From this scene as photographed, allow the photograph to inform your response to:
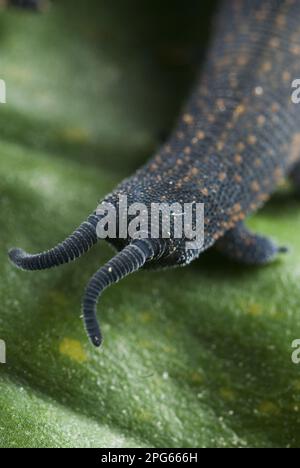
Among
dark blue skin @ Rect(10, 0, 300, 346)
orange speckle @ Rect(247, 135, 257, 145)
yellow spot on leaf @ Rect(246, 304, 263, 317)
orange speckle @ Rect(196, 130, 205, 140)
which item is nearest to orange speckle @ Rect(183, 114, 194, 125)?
dark blue skin @ Rect(10, 0, 300, 346)

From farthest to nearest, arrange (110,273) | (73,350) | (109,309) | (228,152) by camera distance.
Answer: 1. (228,152)
2. (109,309)
3. (73,350)
4. (110,273)

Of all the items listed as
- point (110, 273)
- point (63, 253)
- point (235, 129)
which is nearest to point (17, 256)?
point (63, 253)

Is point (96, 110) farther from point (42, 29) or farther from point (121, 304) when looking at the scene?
point (121, 304)

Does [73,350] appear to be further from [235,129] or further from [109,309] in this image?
[235,129]

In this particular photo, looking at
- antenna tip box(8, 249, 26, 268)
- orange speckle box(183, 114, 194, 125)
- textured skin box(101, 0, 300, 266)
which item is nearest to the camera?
antenna tip box(8, 249, 26, 268)

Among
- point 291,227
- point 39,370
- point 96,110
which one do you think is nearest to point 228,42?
point 96,110

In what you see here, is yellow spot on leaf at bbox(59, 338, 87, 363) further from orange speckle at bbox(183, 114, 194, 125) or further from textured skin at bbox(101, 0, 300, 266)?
orange speckle at bbox(183, 114, 194, 125)
